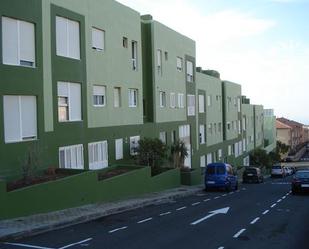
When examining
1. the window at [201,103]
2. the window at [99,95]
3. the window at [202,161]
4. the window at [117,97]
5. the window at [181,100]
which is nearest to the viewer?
the window at [99,95]

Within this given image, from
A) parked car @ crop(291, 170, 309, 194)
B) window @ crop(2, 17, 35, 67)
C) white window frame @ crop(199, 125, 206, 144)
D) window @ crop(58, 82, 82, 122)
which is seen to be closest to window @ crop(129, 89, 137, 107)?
window @ crop(58, 82, 82, 122)

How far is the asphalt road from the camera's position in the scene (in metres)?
13.4

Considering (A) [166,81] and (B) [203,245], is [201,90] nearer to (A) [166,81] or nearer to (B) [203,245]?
(A) [166,81]

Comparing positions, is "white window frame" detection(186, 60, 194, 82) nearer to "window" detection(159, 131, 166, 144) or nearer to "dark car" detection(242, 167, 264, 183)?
"window" detection(159, 131, 166, 144)

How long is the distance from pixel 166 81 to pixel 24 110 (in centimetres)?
2056

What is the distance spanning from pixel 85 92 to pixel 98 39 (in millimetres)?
3706

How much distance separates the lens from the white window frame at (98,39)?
28295 mm

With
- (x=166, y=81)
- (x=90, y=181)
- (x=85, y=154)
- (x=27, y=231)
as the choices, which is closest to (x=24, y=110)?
(x=90, y=181)

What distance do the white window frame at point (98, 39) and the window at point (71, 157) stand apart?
584cm

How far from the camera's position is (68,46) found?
2530 centimetres

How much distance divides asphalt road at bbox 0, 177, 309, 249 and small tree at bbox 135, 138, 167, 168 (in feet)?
31.6

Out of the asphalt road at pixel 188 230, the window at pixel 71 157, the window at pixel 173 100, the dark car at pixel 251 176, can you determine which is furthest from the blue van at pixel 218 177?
the dark car at pixel 251 176

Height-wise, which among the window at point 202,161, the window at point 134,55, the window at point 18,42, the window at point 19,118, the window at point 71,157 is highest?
the window at point 134,55

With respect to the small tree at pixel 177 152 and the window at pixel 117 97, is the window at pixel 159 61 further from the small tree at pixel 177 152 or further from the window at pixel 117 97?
the window at pixel 117 97
